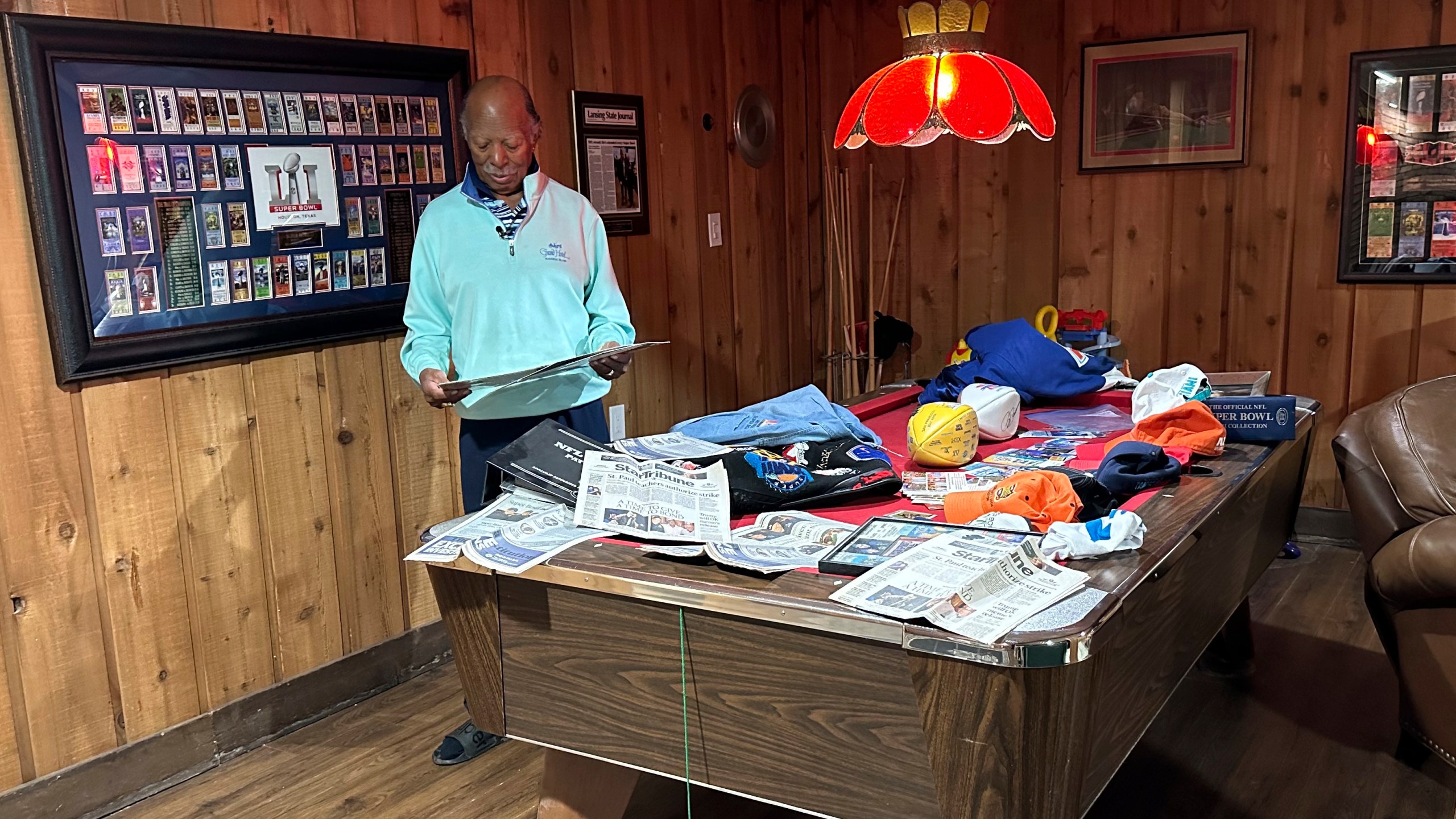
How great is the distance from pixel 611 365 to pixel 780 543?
991mm

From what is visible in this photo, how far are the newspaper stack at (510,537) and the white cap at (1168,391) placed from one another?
1.33m

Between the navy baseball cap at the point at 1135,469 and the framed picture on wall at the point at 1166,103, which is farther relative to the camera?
the framed picture on wall at the point at 1166,103

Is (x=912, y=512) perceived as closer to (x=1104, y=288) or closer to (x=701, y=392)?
(x=701, y=392)

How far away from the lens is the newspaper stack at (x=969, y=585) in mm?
1513

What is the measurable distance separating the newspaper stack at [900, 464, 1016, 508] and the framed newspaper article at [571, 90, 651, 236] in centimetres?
182

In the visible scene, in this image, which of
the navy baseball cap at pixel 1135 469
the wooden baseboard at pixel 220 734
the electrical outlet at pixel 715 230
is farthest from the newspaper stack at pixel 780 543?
the electrical outlet at pixel 715 230

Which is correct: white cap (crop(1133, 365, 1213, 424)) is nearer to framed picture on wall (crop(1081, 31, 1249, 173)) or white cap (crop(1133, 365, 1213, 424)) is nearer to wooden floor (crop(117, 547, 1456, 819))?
wooden floor (crop(117, 547, 1456, 819))

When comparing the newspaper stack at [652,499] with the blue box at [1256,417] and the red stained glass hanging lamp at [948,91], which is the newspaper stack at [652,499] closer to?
the red stained glass hanging lamp at [948,91]

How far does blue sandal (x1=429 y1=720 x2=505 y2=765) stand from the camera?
276cm

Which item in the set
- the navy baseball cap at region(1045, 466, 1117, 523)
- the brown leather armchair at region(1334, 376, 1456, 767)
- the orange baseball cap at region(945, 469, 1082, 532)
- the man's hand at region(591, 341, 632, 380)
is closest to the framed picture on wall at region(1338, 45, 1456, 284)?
the brown leather armchair at region(1334, 376, 1456, 767)

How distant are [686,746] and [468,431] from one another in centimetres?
129

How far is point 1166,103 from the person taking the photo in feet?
14.2

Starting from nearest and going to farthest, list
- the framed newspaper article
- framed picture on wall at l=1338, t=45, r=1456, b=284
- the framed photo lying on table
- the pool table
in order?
the pool table → the framed photo lying on table → the framed newspaper article → framed picture on wall at l=1338, t=45, r=1456, b=284

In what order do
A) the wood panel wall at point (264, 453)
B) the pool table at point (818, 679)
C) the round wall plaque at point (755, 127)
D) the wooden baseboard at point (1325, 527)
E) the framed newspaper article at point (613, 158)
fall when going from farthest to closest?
the round wall plaque at point (755, 127) < the wooden baseboard at point (1325, 527) < the framed newspaper article at point (613, 158) < the wood panel wall at point (264, 453) < the pool table at point (818, 679)
